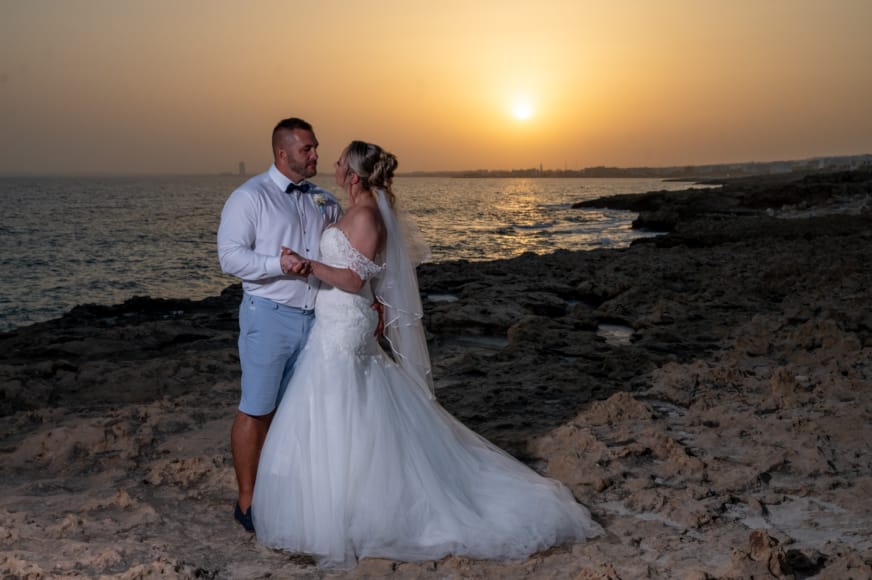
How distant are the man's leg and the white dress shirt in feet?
2.32

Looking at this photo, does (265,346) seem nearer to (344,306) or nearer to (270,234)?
(344,306)

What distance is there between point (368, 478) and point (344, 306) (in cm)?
95

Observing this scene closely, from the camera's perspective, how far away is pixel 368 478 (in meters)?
4.12

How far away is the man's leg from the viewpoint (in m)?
4.42

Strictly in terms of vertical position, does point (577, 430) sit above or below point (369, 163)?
below

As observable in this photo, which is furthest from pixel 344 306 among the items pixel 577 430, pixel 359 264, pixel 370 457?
pixel 577 430

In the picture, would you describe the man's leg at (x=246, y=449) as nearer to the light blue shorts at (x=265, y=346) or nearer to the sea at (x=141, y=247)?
the light blue shorts at (x=265, y=346)

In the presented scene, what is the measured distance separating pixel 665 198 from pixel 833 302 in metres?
42.9

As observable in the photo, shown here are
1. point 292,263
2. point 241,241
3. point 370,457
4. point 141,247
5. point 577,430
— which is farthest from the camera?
point 141,247

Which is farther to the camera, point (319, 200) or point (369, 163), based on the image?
point (319, 200)

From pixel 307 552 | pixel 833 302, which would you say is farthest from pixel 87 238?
pixel 307 552

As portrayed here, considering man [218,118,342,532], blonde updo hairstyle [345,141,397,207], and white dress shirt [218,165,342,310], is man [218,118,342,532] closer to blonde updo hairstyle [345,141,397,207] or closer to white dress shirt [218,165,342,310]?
white dress shirt [218,165,342,310]

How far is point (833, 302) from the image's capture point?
36.0ft

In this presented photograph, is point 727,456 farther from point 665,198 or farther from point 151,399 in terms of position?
point 665,198
